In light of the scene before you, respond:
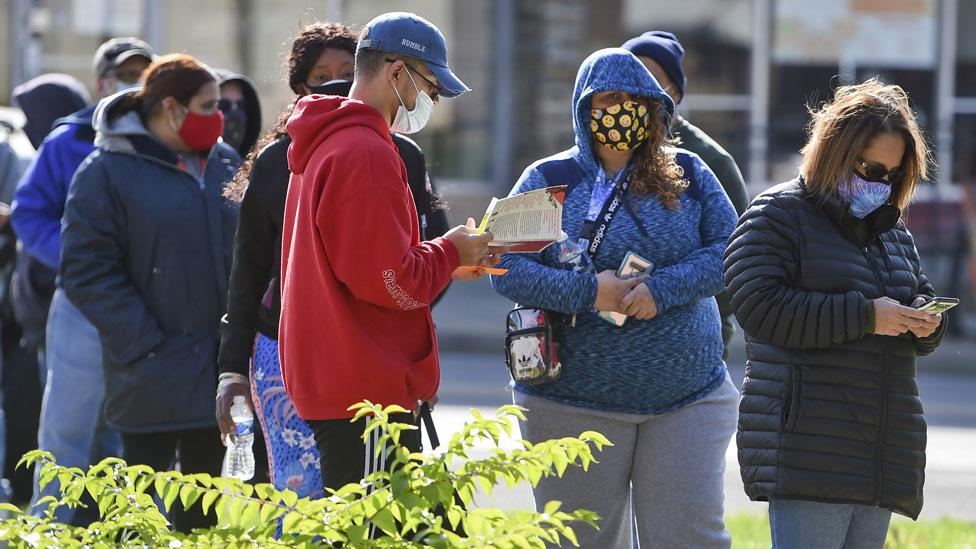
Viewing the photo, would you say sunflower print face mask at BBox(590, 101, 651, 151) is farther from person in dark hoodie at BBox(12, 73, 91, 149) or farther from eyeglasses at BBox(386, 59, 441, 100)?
person in dark hoodie at BBox(12, 73, 91, 149)

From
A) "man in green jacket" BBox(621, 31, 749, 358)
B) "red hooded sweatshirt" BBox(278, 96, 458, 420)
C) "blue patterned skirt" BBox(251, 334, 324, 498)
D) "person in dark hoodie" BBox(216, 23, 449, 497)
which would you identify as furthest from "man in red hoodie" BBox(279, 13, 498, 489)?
"man in green jacket" BBox(621, 31, 749, 358)

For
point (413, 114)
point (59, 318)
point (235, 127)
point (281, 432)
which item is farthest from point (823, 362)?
point (235, 127)

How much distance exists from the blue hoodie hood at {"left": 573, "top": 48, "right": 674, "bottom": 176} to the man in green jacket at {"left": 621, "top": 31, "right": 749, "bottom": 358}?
57 cm

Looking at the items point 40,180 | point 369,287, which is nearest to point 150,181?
point 40,180

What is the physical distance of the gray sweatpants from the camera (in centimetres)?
446

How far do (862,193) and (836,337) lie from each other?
408 millimetres

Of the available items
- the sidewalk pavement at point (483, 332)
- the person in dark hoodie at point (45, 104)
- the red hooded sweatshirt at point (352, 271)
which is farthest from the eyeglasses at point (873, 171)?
the sidewalk pavement at point (483, 332)

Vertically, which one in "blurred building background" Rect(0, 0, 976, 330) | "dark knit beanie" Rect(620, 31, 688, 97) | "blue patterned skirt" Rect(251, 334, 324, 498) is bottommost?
"blurred building background" Rect(0, 0, 976, 330)

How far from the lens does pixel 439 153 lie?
1680 centimetres

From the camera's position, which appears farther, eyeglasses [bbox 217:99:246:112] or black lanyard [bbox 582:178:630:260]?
eyeglasses [bbox 217:99:246:112]

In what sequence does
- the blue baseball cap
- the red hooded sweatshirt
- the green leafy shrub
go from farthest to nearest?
1. the blue baseball cap
2. the red hooded sweatshirt
3. the green leafy shrub

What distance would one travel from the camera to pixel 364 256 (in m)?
3.52

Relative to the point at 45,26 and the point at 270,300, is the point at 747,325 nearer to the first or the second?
the point at 270,300

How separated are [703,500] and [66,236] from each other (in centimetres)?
243
